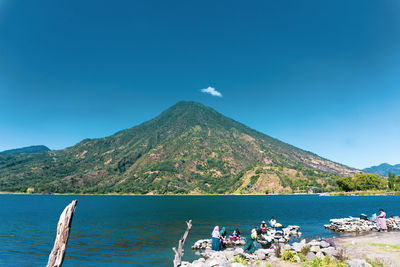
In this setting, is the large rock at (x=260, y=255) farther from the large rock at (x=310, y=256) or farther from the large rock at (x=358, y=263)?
the large rock at (x=358, y=263)

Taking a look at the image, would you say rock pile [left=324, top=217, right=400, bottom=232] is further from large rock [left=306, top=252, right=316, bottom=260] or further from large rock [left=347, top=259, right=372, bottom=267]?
large rock [left=347, top=259, right=372, bottom=267]

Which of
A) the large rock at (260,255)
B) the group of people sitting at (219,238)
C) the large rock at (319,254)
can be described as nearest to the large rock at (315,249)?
the large rock at (319,254)

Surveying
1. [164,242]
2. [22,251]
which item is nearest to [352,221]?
[164,242]

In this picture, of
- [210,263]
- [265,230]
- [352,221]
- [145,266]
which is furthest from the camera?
[352,221]

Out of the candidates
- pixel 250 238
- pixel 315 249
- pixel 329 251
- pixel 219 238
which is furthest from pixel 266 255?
pixel 219 238

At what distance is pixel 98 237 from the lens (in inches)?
1806

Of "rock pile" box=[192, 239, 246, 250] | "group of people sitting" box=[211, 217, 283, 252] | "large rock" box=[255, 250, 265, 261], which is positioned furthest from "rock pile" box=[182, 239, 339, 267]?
"rock pile" box=[192, 239, 246, 250]

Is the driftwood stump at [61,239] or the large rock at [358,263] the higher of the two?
the driftwood stump at [61,239]

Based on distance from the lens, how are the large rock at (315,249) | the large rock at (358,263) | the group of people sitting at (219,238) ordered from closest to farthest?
the large rock at (358,263)
the large rock at (315,249)
the group of people sitting at (219,238)

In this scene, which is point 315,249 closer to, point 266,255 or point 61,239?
point 266,255

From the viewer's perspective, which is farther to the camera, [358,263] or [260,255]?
[260,255]

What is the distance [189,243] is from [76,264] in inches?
623

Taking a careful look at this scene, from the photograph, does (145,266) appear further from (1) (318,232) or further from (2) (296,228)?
(1) (318,232)

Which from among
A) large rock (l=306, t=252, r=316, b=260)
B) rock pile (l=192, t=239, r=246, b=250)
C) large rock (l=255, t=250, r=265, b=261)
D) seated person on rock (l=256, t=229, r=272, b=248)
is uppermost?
large rock (l=306, t=252, r=316, b=260)
